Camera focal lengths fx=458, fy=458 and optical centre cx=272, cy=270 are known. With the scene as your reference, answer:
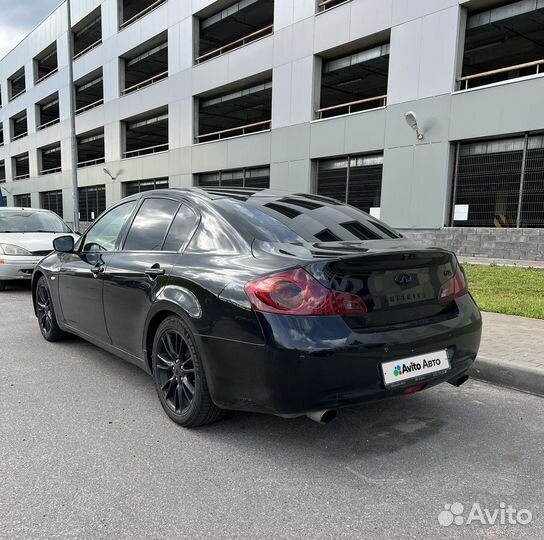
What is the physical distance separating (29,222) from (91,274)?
639 cm

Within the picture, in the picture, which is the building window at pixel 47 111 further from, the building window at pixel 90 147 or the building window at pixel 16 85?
the building window at pixel 16 85

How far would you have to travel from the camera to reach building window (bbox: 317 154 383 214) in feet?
47.8

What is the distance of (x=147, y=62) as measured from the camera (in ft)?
80.2

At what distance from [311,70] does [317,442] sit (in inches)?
592

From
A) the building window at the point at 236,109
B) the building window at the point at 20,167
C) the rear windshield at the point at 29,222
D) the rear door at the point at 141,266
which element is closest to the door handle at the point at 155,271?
the rear door at the point at 141,266

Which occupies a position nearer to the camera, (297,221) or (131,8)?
(297,221)

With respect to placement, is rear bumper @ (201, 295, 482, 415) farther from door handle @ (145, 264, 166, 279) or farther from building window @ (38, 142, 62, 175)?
building window @ (38, 142, 62, 175)

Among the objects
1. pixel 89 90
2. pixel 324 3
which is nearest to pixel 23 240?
pixel 324 3

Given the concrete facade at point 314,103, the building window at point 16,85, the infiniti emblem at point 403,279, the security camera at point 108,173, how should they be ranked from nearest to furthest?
the infiniti emblem at point 403,279
the concrete facade at point 314,103
the security camera at point 108,173
the building window at point 16,85

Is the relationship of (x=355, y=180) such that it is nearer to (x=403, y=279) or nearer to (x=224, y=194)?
(x=224, y=194)

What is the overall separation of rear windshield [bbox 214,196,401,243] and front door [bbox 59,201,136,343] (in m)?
1.28

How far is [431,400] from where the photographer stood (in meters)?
3.53

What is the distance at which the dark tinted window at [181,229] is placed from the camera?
3.26 meters

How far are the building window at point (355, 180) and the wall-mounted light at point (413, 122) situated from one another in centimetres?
150
